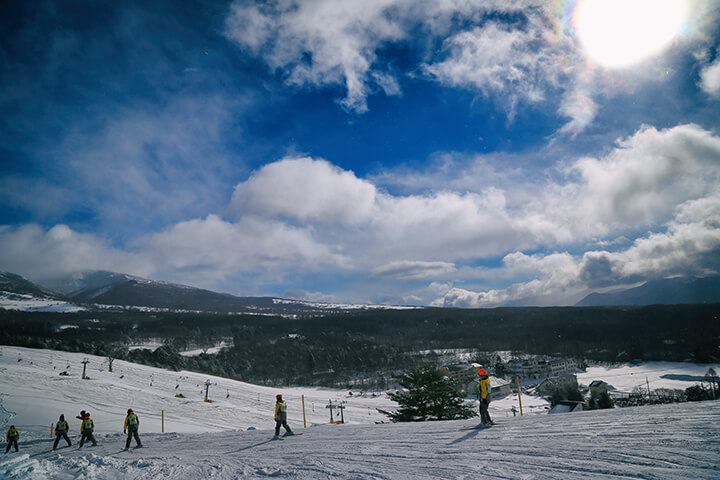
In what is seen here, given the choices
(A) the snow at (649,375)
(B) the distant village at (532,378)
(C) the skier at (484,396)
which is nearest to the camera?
(C) the skier at (484,396)

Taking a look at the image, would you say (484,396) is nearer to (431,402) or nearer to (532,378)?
(431,402)

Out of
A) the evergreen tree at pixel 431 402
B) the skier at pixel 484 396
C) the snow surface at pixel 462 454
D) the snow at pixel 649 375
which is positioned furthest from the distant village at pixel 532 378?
the snow surface at pixel 462 454

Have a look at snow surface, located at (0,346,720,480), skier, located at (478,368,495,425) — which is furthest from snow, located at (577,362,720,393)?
snow surface, located at (0,346,720,480)

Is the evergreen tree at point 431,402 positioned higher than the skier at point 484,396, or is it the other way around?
the skier at point 484,396

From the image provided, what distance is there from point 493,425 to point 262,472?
7419 millimetres

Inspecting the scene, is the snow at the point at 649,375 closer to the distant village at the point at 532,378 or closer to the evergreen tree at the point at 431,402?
the distant village at the point at 532,378

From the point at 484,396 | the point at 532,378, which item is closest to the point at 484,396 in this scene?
the point at 484,396

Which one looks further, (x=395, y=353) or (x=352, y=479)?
(x=395, y=353)

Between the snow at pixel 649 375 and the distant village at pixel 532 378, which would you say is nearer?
the distant village at pixel 532 378

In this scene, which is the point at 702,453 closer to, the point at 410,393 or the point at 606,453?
the point at 606,453

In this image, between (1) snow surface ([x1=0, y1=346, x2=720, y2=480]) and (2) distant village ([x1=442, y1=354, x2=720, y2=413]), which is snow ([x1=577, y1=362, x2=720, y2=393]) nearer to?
(2) distant village ([x1=442, y1=354, x2=720, y2=413])

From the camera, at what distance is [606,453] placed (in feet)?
23.5

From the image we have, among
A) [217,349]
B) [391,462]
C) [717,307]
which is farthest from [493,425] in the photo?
[717,307]

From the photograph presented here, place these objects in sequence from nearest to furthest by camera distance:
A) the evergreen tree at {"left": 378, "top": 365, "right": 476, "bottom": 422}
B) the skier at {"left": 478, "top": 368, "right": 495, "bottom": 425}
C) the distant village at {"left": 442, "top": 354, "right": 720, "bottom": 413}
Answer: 1. the skier at {"left": 478, "top": 368, "right": 495, "bottom": 425}
2. the evergreen tree at {"left": 378, "top": 365, "right": 476, "bottom": 422}
3. the distant village at {"left": 442, "top": 354, "right": 720, "bottom": 413}
